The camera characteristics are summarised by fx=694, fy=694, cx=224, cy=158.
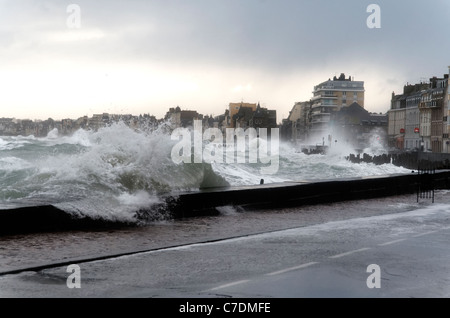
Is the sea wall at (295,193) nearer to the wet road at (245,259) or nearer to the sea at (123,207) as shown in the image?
the sea at (123,207)

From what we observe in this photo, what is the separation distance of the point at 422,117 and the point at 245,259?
124 metres

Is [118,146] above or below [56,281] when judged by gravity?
above

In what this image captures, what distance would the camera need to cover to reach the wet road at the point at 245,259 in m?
6.91

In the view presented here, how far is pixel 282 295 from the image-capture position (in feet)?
21.5

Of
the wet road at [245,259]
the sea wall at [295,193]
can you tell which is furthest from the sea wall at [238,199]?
the wet road at [245,259]

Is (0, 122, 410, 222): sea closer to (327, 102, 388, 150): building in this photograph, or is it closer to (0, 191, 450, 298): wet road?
(0, 191, 450, 298): wet road

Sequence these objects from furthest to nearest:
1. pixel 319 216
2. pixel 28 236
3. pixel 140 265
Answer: pixel 319 216 < pixel 28 236 < pixel 140 265

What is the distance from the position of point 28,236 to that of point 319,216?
6.09 m

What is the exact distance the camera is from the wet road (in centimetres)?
691

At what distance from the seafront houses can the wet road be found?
10316 cm

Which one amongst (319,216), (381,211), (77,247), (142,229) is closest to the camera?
(77,247)
